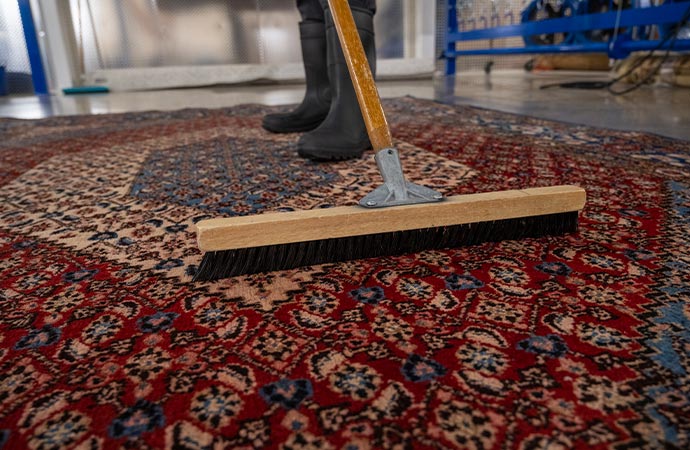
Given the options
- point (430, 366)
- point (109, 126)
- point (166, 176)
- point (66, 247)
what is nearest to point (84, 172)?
point (166, 176)

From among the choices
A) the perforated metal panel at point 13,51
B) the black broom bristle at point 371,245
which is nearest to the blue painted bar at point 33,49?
the perforated metal panel at point 13,51

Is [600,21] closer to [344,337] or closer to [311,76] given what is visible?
[311,76]

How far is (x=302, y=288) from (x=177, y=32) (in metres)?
4.98

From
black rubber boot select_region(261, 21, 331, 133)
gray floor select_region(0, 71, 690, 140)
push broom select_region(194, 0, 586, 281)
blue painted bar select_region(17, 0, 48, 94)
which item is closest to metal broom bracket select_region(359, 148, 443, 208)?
push broom select_region(194, 0, 586, 281)

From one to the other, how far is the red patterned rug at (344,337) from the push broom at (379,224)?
0.08 ft

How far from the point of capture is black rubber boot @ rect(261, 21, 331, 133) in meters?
1.64

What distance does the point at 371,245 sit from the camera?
685mm

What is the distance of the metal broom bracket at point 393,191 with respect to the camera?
68cm

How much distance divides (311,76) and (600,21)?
2.11m

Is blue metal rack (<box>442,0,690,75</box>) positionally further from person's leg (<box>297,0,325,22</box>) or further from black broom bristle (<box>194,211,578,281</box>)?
black broom bristle (<box>194,211,578,281</box>)

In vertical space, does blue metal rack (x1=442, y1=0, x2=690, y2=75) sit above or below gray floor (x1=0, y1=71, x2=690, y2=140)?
above

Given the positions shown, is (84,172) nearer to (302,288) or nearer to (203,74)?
(302,288)

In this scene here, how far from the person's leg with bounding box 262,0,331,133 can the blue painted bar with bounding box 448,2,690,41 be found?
182cm

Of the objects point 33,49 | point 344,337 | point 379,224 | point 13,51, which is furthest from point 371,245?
point 13,51
